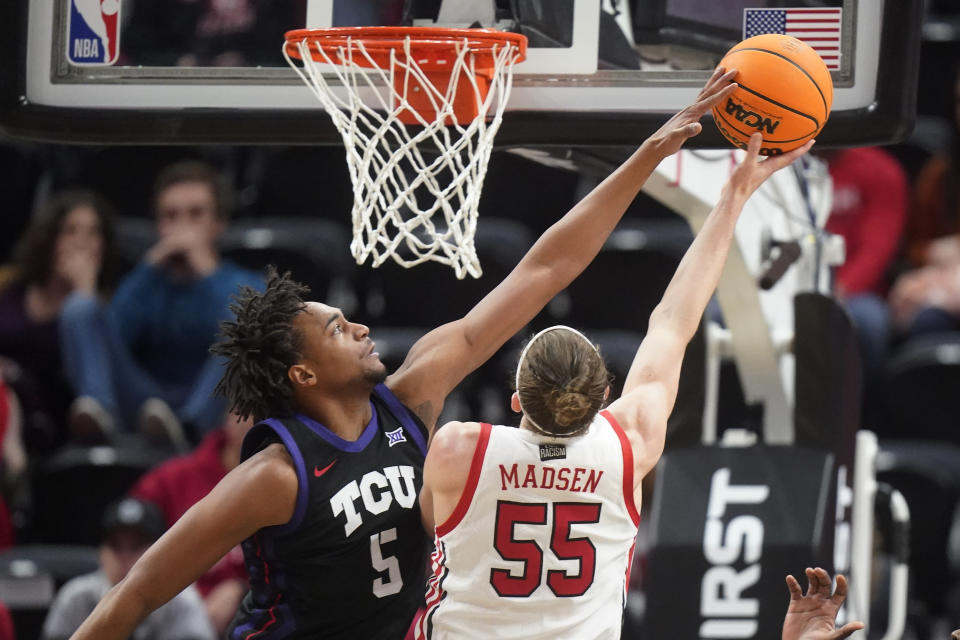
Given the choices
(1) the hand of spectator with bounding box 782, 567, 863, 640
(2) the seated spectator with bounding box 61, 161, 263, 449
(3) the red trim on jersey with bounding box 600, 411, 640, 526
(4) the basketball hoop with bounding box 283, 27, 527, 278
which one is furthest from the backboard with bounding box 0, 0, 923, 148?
(2) the seated spectator with bounding box 61, 161, 263, 449

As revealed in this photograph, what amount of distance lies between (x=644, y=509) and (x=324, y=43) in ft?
10.6

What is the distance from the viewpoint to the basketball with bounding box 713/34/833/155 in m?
3.25

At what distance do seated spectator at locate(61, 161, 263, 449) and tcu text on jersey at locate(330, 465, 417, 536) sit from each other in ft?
11.1

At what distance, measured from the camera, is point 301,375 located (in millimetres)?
3326

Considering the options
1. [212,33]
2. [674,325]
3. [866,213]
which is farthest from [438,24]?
[866,213]

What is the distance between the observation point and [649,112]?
368 cm

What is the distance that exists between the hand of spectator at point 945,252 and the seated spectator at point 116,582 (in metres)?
3.76

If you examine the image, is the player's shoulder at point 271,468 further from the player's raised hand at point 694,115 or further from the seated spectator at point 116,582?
the seated spectator at point 116,582

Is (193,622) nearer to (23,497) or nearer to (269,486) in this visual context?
(23,497)

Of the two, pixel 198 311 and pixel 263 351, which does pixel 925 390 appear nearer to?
pixel 198 311

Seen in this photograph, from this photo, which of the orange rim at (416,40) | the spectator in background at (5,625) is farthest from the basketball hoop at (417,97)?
the spectator in background at (5,625)

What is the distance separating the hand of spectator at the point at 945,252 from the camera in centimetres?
702

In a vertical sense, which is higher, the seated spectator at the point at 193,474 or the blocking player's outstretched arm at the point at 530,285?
→ the blocking player's outstretched arm at the point at 530,285

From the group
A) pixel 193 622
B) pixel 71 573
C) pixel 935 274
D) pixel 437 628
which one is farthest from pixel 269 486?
pixel 935 274
